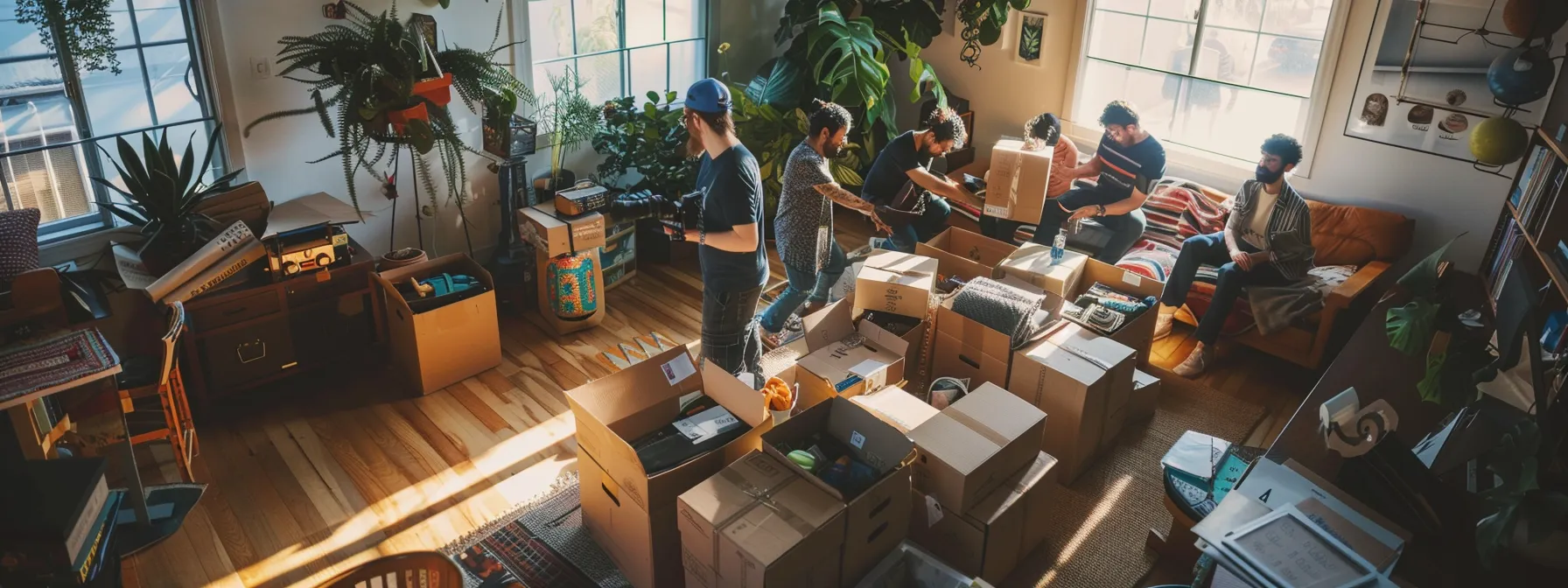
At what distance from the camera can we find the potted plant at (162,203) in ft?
11.3

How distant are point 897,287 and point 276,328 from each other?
2437mm

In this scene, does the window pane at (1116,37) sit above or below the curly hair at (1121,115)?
above

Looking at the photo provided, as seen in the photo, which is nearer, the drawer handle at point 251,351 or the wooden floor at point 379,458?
the wooden floor at point 379,458

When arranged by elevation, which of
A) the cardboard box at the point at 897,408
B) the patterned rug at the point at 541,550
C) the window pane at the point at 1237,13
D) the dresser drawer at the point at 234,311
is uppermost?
the window pane at the point at 1237,13

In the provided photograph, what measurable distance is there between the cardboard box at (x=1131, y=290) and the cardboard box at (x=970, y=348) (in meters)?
0.33

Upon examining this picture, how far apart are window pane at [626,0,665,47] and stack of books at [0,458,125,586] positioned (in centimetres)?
368

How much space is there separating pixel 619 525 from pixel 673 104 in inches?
125

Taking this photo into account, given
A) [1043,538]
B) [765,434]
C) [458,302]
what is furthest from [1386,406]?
[458,302]

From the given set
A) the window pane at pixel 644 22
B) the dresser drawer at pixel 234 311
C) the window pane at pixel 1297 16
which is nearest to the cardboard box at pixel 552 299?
the dresser drawer at pixel 234 311

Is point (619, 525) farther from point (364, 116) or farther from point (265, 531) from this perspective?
point (364, 116)

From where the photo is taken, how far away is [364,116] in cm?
364

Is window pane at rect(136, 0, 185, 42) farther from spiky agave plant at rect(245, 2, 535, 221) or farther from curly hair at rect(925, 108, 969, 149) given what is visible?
curly hair at rect(925, 108, 969, 149)

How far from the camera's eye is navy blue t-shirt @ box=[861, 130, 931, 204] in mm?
4066

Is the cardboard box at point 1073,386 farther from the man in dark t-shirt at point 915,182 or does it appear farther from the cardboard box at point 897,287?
the man in dark t-shirt at point 915,182
